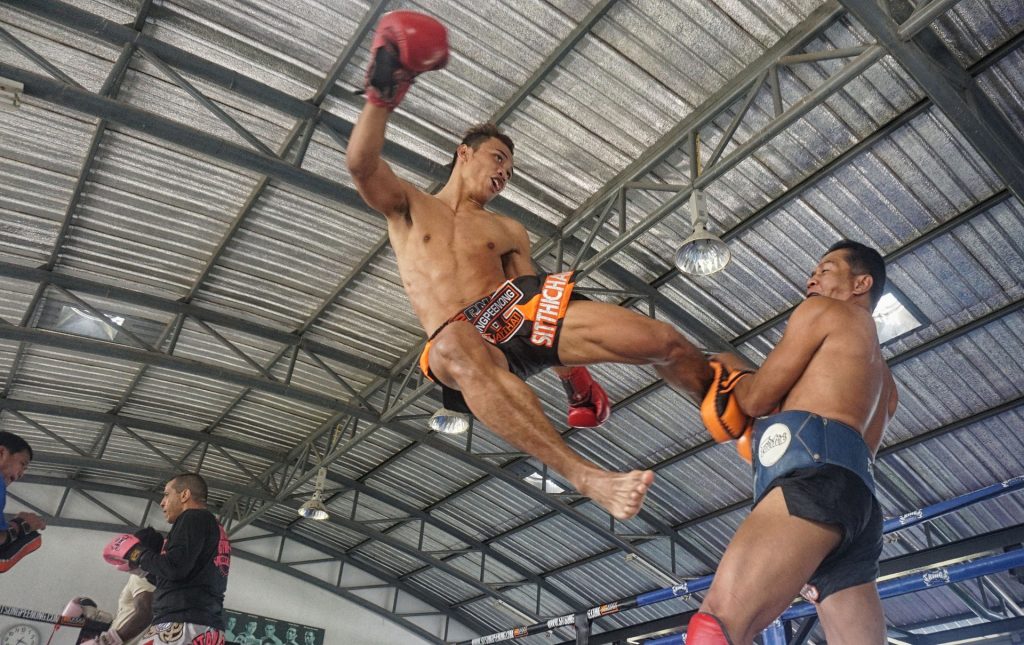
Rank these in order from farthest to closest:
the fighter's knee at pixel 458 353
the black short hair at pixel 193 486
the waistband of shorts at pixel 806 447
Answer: the black short hair at pixel 193 486 → the fighter's knee at pixel 458 353 → the waistband of shorts at pixel 806 447

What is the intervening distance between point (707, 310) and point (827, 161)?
91.9 inches

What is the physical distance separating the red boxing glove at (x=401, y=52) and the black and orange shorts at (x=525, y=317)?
721mm

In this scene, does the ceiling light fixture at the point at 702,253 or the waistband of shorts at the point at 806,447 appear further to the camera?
the ceiling light fixture at the point at 702,253

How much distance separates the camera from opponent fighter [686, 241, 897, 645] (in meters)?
1.97

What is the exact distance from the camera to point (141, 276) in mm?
10312

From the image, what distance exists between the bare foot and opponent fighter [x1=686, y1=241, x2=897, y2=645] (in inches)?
10.8

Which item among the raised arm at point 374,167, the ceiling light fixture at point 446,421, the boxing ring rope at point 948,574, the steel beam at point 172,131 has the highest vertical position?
the steel beam at point 172,131

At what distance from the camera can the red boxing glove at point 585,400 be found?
10.5 feet

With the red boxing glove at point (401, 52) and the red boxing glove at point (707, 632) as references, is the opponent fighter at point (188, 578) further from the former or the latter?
the red boxing glove at point (707, 632)

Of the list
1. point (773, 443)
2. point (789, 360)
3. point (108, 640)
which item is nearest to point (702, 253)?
point (789, 360)

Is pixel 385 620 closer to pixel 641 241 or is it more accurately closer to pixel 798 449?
pixel 641 241

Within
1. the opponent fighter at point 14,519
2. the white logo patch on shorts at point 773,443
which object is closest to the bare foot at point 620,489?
the white logo patch on shorts at point 773,443

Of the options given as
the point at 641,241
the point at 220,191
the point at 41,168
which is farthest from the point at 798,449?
the point at 41,168

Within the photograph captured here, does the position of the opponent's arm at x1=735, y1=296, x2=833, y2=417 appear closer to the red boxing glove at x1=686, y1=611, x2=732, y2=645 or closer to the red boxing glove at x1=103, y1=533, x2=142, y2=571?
the red boxing glove at x1=686, y1=611, x2=732, y2=645
